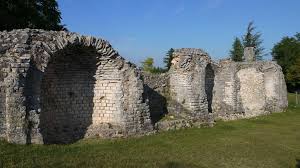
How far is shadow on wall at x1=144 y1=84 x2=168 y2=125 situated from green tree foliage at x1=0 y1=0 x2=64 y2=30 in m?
10.2

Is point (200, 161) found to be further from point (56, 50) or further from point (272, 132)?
point (272, 132)

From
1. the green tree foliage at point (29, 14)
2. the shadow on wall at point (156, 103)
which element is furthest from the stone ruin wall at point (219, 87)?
the green tree foliage at point (29, 14)

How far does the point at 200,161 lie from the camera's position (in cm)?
977

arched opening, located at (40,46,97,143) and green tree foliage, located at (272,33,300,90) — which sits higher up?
green tree foliage, located at (272,33,300,90)

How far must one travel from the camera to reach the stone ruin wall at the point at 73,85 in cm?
1045

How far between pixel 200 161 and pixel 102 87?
4718 millimetres

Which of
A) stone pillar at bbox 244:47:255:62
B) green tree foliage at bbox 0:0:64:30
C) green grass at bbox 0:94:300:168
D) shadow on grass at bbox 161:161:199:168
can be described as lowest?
shadow on grass at bbox 161:161:199:168

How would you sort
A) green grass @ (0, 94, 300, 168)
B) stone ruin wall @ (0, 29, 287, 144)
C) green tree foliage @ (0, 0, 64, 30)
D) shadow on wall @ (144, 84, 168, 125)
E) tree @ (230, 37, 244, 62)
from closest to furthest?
green grass @ (0, 94, 300, 168), stone ruin wall @ (0, 29, 287, 144), shadow on wall @ (144, 84, 168, 125), green tree foliage @ (0, 0, 64, 30), tree @ (230, 37, 244, 62)

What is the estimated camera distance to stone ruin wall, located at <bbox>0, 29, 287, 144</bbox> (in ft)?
33.6

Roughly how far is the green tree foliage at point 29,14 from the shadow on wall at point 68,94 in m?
10.5

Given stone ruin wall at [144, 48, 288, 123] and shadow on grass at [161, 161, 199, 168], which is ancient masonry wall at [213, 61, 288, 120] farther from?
shadow on grass at [161, 161, 199, 168]

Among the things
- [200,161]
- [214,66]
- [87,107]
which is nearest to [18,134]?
[87,107]

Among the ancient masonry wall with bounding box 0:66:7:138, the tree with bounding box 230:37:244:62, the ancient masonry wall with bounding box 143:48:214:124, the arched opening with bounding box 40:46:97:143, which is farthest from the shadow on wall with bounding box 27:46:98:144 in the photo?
the tree with bounding box 230:37:244:62

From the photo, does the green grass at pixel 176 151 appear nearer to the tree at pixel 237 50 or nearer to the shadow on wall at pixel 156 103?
the shadow on wall at pixel 156 103
